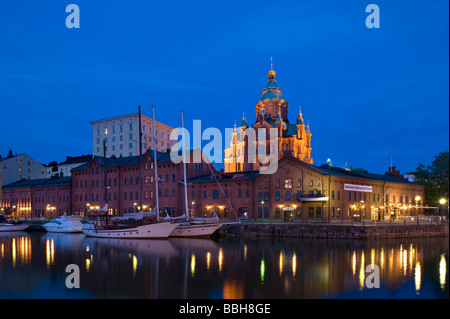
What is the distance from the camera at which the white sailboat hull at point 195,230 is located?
60.4m

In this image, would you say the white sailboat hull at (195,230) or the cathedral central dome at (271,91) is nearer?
the white sailboat hull at (195,230)

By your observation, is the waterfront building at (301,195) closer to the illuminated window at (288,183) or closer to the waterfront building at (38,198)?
the illuminated window at (288,183)

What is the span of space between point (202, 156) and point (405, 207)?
4154 centimetres

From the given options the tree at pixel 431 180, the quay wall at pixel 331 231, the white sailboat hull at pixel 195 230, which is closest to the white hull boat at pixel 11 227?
the white sailboat hull at pixel 195 230

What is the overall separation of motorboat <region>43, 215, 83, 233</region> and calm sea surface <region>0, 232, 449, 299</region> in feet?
80.8

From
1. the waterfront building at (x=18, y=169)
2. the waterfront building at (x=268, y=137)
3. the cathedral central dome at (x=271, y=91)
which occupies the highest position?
the cathedral central dome at (x=271, y=91)

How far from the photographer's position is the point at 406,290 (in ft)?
87.2

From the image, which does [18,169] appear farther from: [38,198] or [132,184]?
[132,184]

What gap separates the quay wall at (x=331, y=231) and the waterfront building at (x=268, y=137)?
53961mm

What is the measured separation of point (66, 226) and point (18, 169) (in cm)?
6064

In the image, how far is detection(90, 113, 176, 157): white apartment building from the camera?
126500 millimetres

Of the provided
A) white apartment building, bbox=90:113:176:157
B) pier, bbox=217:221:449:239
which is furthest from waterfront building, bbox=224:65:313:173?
pier, bbox=217:221:449:239

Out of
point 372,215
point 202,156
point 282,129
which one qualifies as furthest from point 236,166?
point 372,215
